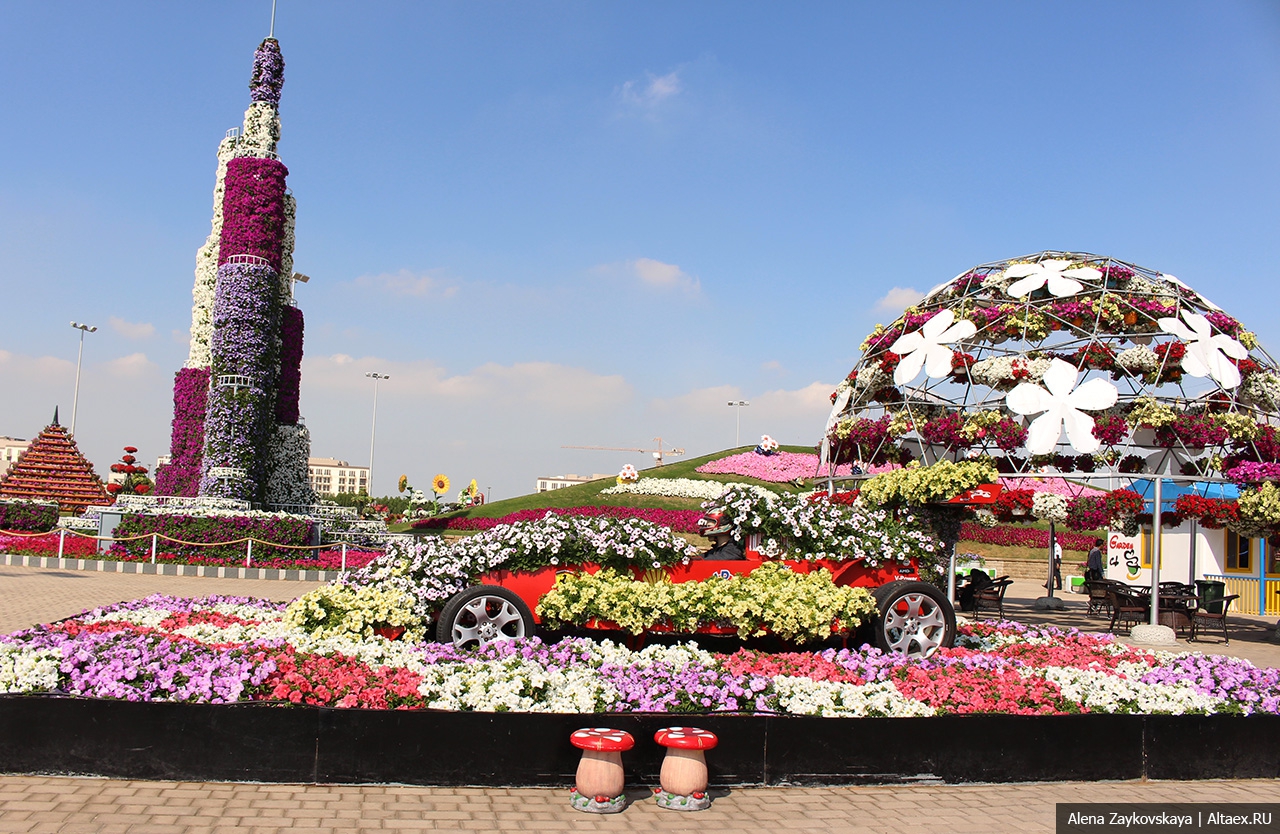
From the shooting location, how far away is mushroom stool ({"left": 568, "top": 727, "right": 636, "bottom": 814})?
16.5ft

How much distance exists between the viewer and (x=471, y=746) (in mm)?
5352

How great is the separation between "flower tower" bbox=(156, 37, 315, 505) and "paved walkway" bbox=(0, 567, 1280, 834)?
24675 mm

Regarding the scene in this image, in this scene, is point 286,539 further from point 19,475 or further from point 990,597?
point 19,475

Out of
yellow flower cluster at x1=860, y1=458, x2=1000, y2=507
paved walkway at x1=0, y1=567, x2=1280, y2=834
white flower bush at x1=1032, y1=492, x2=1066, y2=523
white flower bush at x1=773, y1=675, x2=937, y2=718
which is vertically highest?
yellow flower cluster at x1=860, y1=458, x2=1000, y2=507

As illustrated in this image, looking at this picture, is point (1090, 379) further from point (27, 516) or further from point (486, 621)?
point (27, 516)

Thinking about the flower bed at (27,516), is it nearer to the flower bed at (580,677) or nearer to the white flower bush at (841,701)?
the flower bed at (580,677)

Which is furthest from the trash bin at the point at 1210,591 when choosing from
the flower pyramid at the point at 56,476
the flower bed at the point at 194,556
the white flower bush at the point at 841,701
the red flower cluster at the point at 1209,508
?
the flower pyramid at the point at 56,476

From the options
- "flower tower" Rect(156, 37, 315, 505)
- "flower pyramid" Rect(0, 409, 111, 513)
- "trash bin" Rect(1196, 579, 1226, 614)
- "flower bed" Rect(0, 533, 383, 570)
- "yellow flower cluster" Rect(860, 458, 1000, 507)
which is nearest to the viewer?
"yellow flower cluster" Rect(860, 458, 1000, 507)

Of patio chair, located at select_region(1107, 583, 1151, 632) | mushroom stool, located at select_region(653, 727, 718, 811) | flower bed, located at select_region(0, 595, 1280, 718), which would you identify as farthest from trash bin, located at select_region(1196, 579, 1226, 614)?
mushroom stool, located at select_region(653, 727, 718, 811)

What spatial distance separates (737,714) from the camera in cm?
585

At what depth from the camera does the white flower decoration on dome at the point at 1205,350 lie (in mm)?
13492

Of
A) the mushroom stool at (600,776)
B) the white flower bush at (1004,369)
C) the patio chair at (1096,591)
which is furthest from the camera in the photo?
the patio chair at (1096,591)

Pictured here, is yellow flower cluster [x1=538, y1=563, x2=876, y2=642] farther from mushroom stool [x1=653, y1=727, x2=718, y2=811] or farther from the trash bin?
the trash bin

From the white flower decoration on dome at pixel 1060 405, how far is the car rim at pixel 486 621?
9.12 metres
